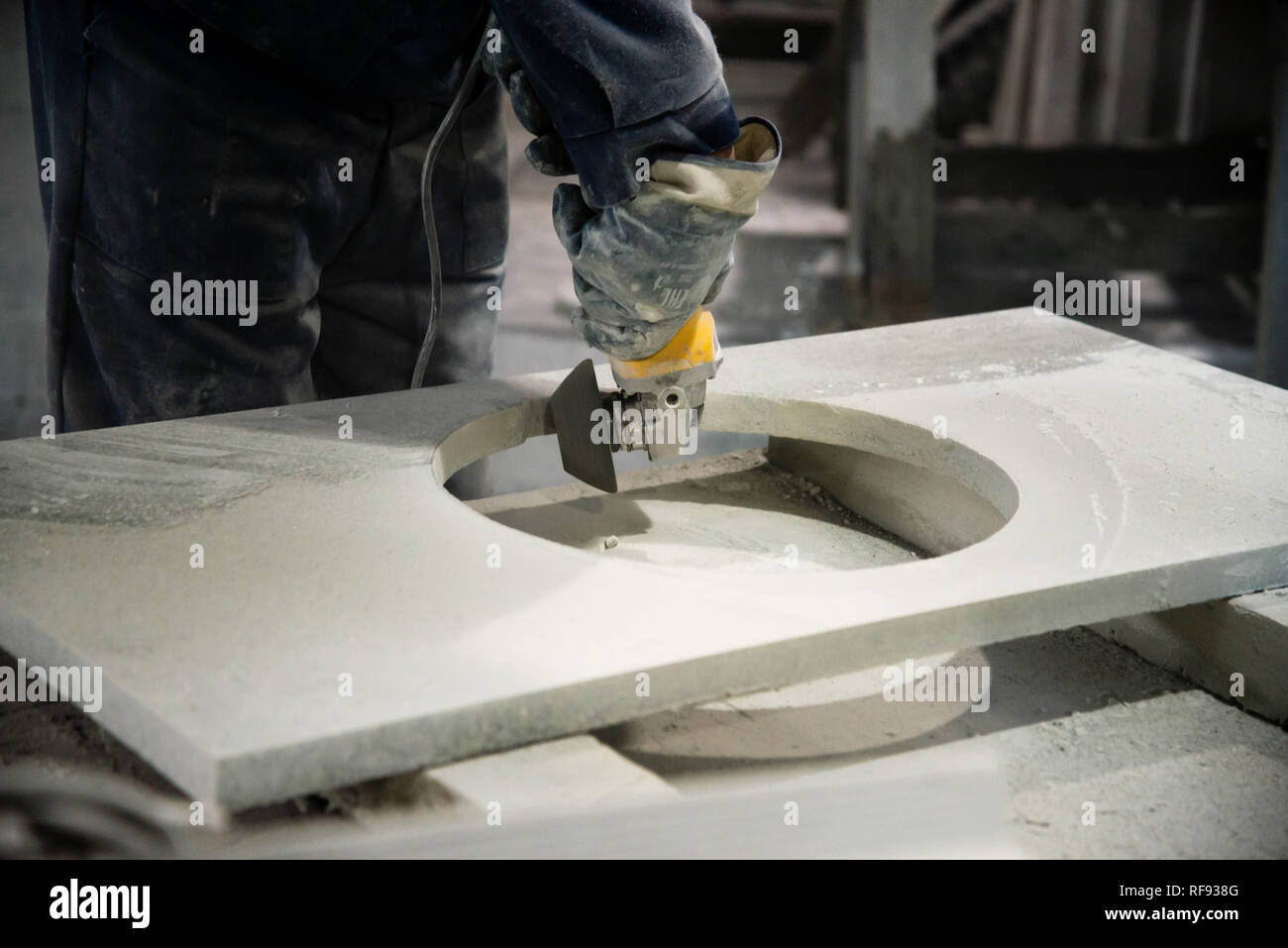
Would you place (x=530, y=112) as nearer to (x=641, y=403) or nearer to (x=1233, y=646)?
(x=641, y=403)

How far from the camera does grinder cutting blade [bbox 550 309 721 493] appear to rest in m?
2.19

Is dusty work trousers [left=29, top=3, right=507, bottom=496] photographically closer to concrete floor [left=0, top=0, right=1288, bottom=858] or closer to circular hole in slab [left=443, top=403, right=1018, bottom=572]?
circular hole in slab [left=443, top=403, right=1018, bottom=572]

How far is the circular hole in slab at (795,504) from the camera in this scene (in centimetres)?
233

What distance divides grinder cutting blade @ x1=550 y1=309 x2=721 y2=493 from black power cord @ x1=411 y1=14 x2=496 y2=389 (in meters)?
0.36

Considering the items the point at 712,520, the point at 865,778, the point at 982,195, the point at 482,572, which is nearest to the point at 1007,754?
the point at 865,778

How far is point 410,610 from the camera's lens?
1.61m

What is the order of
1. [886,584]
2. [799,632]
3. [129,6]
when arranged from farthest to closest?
1. [129,6]
2. [886,584]
3. [799,632]

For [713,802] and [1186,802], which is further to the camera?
[1186,802]

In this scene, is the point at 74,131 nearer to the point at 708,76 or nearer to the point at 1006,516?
the point at 708,76

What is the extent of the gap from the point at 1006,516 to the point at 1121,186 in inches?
152

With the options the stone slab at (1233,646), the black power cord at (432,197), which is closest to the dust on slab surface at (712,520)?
the black power cord at (432,197)

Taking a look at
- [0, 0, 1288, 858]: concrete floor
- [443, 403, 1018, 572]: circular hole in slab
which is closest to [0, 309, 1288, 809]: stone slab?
[443, 403, 1018, 572]: circular hole in slab
